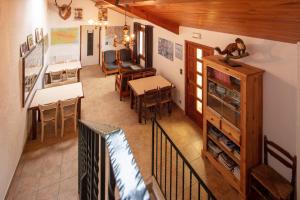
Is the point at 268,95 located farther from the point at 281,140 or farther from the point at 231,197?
the point at 231,197

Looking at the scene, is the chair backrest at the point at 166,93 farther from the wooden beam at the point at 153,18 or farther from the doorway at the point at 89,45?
the doorway at the point at 89,45

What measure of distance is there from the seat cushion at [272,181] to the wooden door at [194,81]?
2.11m

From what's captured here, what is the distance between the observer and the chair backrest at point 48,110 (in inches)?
172

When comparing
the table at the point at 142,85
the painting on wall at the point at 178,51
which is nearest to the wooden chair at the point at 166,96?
the table at the point at 142,85

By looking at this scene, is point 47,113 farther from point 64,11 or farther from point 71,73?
point 64,11

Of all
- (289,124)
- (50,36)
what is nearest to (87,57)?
(50,36)

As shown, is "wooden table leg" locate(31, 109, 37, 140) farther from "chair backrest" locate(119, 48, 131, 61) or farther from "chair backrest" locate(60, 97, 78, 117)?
"chair backrest" locate(119, 48, 131, 61)

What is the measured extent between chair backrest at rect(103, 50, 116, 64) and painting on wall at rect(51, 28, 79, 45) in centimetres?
133

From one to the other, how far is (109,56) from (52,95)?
479 cm

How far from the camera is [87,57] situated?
32.7 ft

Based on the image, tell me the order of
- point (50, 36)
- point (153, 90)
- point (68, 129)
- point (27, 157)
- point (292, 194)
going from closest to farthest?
point (292, 194) < point (27, 157) < point (68, 129) < point (153, 90) < point (50, 36)

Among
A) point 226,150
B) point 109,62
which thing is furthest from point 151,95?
point 109,62

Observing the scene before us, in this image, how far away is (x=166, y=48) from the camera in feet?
20.5

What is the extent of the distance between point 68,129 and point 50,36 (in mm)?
5235
